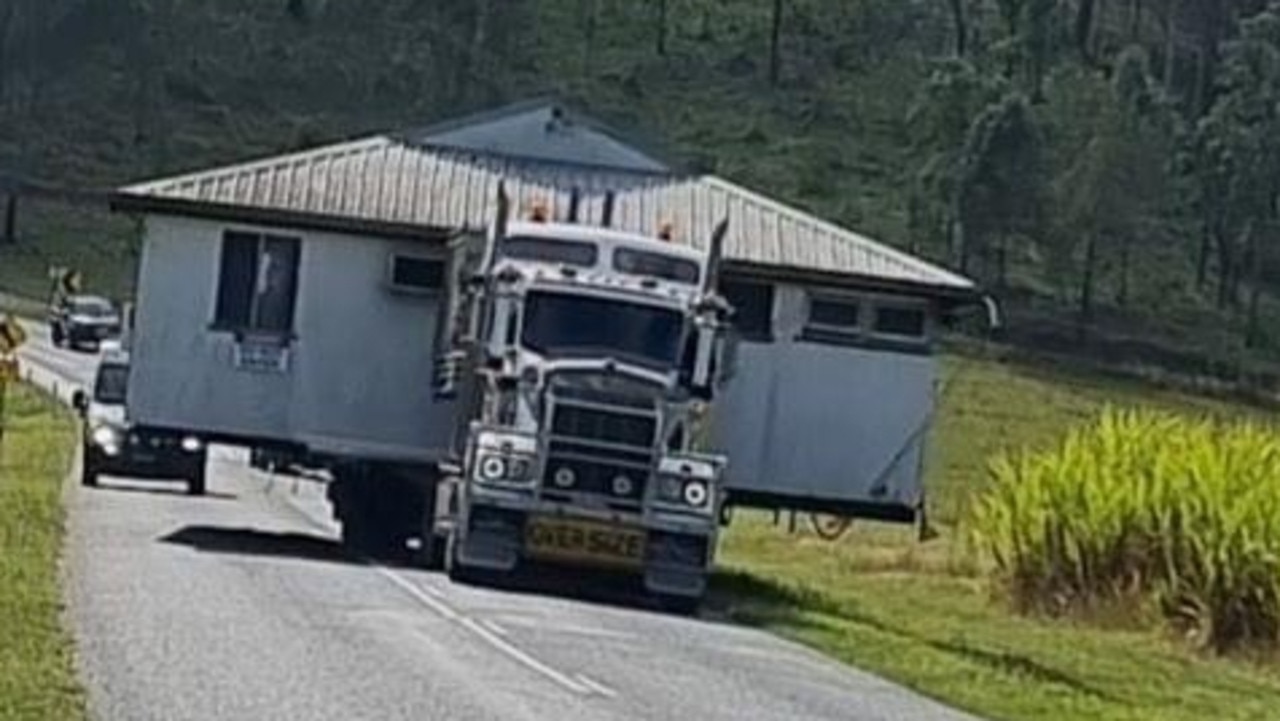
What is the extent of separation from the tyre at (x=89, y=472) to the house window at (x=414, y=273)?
40.6 ft

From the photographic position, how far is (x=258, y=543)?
117 ft

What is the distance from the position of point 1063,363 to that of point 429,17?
34.3 metres

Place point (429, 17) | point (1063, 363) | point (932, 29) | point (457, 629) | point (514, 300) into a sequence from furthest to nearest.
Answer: point (932, 29) < point (429, 17) < point (1063, 363) < point (514, 300) < point (457, 629)

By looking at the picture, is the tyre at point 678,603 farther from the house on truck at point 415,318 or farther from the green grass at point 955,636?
the house on truck at point 415,318

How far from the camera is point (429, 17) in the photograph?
119 metres

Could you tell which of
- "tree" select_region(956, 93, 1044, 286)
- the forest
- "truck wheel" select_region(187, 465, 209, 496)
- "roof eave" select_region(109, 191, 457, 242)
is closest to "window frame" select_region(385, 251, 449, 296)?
"roof eave" select_region(109, 191, 457, 242)

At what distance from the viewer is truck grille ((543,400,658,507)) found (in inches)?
1221

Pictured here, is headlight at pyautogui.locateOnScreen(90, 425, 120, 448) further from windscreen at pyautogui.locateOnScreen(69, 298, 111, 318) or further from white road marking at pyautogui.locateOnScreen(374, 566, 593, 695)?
windscreen at pyautogui.locateOnScreen(69, 298, 111, 318)

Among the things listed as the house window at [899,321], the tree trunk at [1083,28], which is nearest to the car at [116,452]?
the house window at [899,321]

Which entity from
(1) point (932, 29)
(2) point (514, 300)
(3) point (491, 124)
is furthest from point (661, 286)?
(1) point (932, 29)

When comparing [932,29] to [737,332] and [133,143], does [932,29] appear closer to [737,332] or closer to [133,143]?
[133,143]

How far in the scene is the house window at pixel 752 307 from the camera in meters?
36.3

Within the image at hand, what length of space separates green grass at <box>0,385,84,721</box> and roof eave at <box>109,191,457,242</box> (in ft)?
11.4

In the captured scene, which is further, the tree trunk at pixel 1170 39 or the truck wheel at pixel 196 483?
the tree trunk at pixel 1170 39
